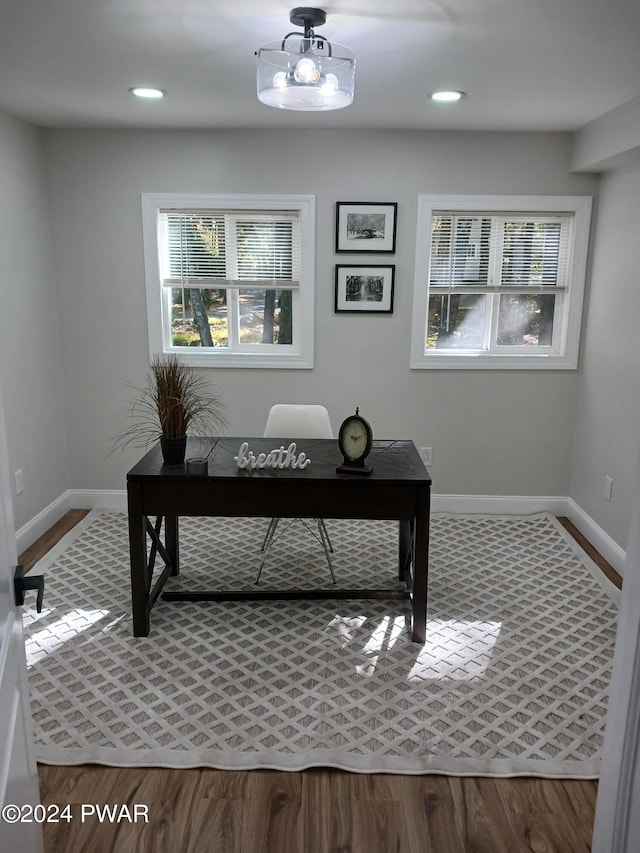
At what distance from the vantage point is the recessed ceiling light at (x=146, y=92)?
315cm

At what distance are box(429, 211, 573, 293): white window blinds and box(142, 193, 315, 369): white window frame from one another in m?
0.84

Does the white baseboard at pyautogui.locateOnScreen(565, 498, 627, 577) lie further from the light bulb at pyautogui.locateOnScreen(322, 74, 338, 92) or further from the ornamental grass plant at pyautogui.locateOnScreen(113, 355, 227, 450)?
the light bulb at pyautogui.locateOnScreen(322, 74, 338, 92)

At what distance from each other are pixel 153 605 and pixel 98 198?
8.58 feet

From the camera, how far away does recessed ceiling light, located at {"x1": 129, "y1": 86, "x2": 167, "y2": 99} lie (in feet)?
10.3

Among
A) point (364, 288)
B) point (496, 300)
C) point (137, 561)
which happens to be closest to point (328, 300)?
point (364, 288)

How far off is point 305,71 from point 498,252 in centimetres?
239

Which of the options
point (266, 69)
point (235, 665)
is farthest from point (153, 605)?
point (266, 69)

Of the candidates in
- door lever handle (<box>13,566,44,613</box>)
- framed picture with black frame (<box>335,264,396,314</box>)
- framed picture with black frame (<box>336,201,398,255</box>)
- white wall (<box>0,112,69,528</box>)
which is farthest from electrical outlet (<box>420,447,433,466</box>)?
door lever handle (<box>13,566,44,613</box>)

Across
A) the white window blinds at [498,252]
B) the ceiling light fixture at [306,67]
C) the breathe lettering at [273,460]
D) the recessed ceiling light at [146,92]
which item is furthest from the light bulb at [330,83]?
the white window blinds at [498,252]

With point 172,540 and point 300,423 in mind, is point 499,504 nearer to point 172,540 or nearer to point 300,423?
point 300,423

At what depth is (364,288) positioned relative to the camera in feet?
14.1

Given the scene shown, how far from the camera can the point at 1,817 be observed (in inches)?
46.1

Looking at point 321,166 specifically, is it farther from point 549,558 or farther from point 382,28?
point 549,558

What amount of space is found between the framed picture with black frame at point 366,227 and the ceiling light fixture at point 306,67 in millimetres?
1755
